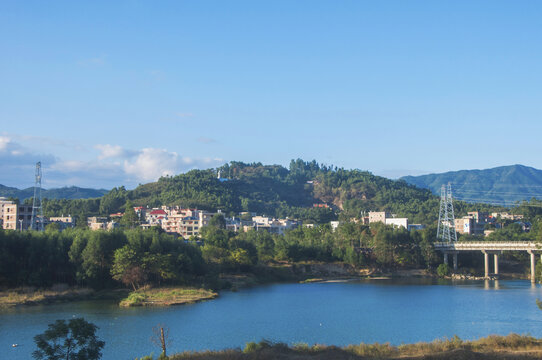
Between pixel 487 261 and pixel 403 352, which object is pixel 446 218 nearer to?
pixel 487 261

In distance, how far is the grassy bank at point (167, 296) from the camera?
37312mm

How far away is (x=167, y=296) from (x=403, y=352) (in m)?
22.7

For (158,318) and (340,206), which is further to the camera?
(340,206)

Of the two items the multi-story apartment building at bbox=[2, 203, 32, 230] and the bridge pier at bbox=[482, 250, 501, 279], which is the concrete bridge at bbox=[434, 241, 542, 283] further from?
the multi-story apartment building at bbox=[2, 203, 32, 230]

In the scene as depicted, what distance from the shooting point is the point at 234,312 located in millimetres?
34594

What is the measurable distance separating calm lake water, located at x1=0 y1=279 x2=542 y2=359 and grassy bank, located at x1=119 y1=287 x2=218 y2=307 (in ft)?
3.48

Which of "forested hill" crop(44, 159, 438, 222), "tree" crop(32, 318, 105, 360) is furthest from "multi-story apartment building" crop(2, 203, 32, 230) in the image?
"tree" crop(32, 318, 105, 360)

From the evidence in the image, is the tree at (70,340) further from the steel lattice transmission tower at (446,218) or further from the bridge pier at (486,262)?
the steel lattice transmission tower at (446,218)

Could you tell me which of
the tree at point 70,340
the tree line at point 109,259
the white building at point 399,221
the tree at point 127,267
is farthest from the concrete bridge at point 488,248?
→ the tree at point 70,340

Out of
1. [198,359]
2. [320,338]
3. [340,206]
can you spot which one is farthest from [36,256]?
[340,206]

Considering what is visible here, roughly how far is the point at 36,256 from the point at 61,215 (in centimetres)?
6361

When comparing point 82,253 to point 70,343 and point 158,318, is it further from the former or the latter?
point 70,343

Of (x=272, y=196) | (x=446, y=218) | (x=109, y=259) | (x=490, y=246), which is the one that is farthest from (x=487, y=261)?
(x=272, y=196)

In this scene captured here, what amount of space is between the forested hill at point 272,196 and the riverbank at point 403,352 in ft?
281
